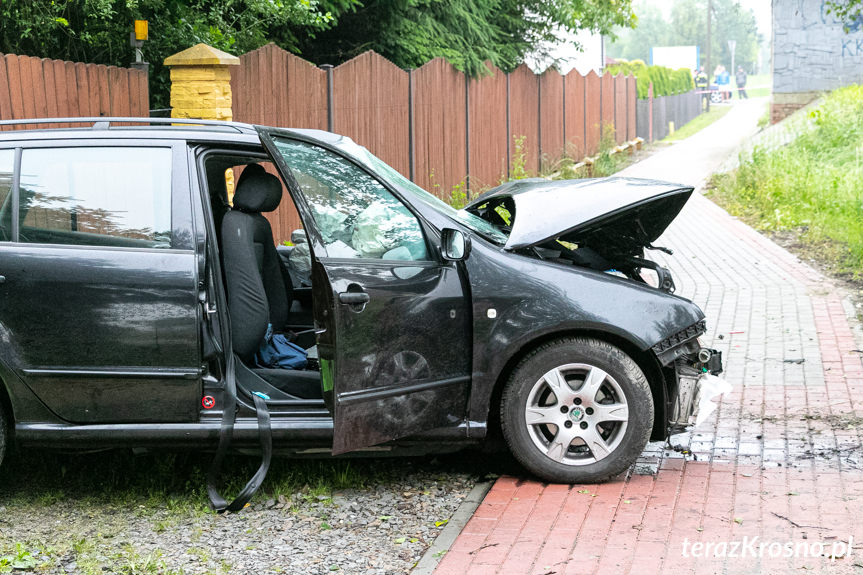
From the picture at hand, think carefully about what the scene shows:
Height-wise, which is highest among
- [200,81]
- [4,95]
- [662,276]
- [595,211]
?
[200,81]

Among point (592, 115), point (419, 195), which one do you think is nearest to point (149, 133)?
point (419, 195)

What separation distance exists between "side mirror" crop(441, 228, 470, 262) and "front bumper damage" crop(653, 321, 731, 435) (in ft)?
4.01

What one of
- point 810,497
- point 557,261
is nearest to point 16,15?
point 557,261

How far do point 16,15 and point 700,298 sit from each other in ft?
23.4

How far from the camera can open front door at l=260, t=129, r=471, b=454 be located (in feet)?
15.3

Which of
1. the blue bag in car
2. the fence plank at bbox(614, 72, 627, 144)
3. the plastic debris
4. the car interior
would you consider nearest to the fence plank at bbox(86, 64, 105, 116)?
the car interior

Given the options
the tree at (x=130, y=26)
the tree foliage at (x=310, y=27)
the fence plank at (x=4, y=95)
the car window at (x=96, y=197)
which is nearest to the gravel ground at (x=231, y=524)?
the car window at (x=96, y=197)

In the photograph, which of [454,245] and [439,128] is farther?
[439,128]

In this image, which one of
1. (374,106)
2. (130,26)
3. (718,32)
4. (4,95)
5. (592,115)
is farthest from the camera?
(718,32)

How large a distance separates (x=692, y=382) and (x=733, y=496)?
0.61 m

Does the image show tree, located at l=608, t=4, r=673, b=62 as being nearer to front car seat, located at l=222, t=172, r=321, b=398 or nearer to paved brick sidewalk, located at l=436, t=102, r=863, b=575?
paved brick sidewalk, located at l=436, t=102, r=863, b=575

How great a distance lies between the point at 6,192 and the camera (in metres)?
4.89

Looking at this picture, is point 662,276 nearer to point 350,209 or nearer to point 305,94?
point 350,209

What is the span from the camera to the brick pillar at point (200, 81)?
9422mm
